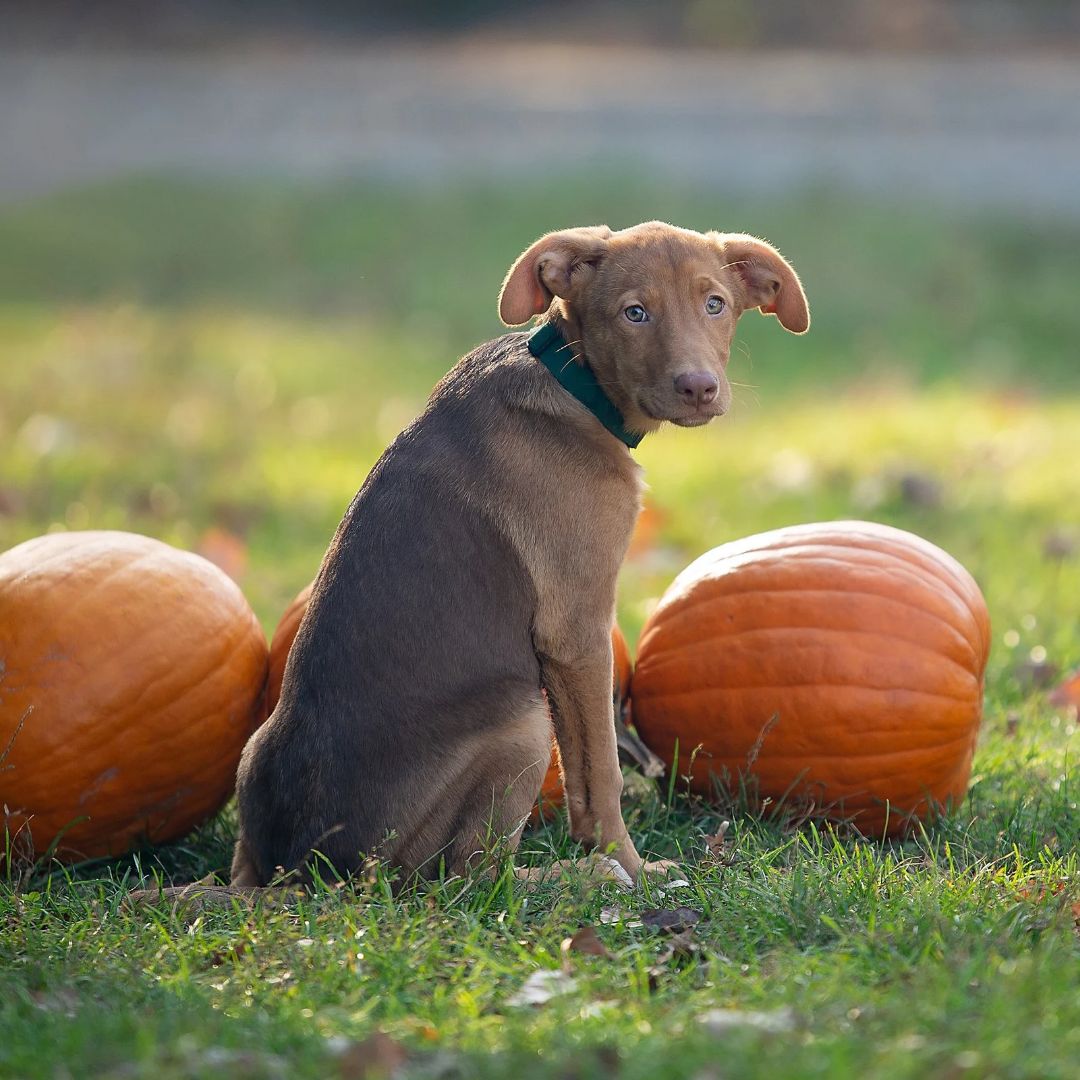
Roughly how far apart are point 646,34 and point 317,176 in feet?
30.1

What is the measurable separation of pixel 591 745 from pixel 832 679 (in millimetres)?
763

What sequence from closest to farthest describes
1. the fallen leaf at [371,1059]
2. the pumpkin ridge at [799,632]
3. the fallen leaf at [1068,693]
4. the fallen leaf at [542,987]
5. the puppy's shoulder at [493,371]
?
1. the fallen leaf at [371,1059]
2. the fallen leaf at [542,987]
3. the puppy's shoulder at [493,371]
4. the pumpkin ridge at [799,632]
5. the fallen leaf at [1068,693]

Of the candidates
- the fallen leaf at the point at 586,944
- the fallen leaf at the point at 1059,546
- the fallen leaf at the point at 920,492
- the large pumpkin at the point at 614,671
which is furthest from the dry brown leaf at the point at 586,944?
the fallen leaf at the point at 920,492

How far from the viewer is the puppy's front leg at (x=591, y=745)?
13.3 ft

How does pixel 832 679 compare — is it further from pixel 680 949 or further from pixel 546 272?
pixel 546 272

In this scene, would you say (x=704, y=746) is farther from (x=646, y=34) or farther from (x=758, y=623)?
(x=646, y=34)

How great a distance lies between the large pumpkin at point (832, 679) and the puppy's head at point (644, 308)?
2.45ft

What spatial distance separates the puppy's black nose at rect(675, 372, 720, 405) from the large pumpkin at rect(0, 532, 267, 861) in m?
1.61

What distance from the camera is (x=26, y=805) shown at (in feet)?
13.8

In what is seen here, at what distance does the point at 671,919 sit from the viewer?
12.1ft

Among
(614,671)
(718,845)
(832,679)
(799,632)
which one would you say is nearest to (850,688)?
(832,679)

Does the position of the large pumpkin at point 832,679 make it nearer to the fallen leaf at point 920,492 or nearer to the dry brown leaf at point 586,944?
the dry brown leaf at point 586,944

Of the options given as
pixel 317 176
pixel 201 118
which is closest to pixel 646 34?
pixel 201 118

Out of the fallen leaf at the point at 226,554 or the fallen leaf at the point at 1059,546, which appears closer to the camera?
the fallen leaf at the point at 226,554
